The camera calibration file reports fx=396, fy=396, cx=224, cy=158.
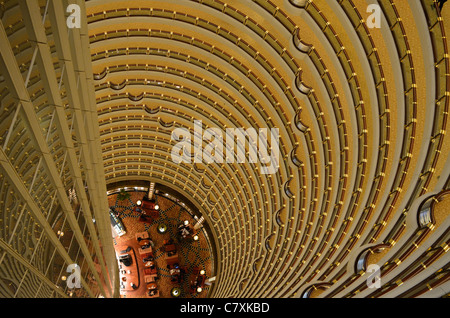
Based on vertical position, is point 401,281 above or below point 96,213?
below

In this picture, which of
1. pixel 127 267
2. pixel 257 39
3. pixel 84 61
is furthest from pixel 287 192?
pixel 127 267
